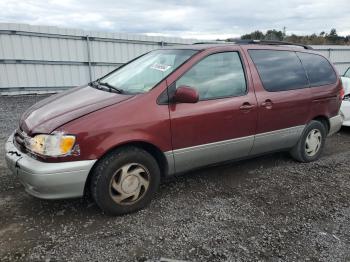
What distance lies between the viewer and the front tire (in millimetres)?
2996

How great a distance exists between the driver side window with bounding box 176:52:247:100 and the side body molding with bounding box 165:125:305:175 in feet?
1.84

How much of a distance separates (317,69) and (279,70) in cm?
86

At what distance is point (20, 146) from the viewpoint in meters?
3.12

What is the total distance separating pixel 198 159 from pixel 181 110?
62cm

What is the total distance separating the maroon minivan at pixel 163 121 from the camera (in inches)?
113

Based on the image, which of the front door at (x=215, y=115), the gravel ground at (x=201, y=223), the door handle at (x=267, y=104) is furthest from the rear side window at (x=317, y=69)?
the gravel ground at (x=201, y=223)

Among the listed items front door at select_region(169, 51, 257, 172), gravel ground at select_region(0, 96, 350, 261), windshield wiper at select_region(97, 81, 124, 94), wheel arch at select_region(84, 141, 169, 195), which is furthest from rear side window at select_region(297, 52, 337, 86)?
windshield wiper at select_region(97, 81, 124, 94)

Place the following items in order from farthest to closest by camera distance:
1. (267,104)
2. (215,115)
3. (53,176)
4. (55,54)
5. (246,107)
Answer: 1. (55,54)
2. (267,104)
3. (246,107)
4. (215,115)
5. (53,176)

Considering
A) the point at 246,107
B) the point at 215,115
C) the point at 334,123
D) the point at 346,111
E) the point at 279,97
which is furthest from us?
the point at 346,111

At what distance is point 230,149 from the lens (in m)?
3.83

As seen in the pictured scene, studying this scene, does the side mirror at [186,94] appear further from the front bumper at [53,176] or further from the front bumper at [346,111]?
the front bumper at [346,111]

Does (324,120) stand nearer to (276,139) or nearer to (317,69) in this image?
(317,69)

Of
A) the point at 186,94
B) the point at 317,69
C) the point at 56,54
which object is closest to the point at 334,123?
the point at 317,69

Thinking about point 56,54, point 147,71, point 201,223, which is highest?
point 56,54
